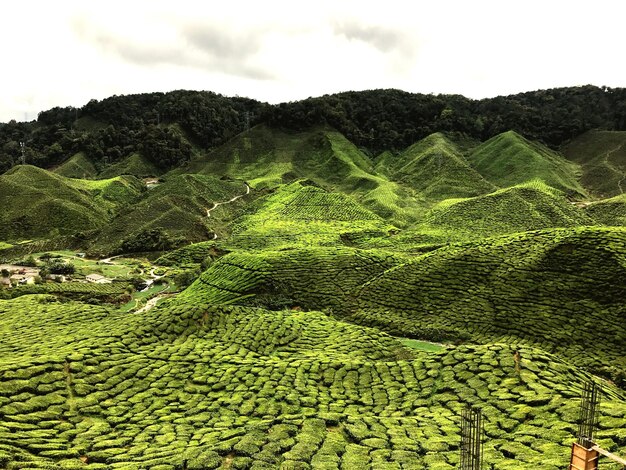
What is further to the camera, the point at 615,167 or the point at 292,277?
the point at 615,167

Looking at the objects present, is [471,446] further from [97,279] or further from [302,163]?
[302,163]

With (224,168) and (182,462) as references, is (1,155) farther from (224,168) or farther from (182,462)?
(182,462)

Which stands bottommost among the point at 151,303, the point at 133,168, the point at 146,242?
the point at 151,303

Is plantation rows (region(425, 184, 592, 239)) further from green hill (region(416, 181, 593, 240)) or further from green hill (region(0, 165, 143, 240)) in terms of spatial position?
green hill (region(0, 165, 143, 240))

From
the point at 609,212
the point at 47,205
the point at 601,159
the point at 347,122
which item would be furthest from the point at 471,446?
the point at 347,122

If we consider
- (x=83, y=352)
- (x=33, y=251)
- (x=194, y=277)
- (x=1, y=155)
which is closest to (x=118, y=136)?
(x=1, y=155)
